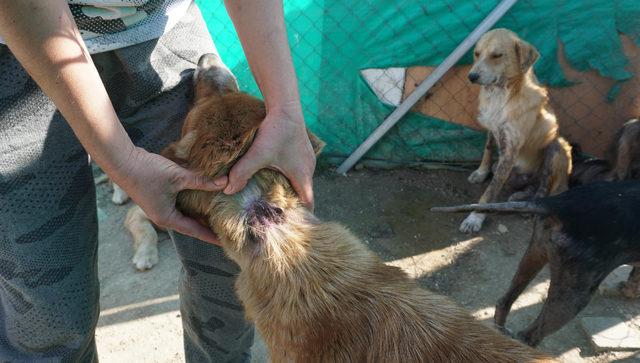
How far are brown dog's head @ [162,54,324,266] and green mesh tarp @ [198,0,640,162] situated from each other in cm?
327

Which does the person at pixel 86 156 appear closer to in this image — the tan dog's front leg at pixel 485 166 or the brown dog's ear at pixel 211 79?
the brown dog's ear at pixel 211 79

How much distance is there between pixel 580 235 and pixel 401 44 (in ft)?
8.86

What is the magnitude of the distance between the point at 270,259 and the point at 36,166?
904 millimetres

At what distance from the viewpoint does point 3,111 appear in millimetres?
1723

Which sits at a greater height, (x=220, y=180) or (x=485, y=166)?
(x=220, y=180)

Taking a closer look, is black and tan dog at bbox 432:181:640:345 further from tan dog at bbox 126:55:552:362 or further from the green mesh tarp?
the green mesh tarp

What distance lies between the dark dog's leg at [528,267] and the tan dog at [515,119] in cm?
126

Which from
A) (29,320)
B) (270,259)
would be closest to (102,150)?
(270,259)

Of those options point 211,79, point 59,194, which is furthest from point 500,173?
point 59,194

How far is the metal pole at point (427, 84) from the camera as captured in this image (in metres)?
4.63

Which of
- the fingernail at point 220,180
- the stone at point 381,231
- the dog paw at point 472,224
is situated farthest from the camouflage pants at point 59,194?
the dog paw at point 472,224

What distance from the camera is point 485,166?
530 centimetres

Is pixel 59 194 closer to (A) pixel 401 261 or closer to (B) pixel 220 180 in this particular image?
(B) pixel 220 180

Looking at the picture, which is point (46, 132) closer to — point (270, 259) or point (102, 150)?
point (102, 150)
